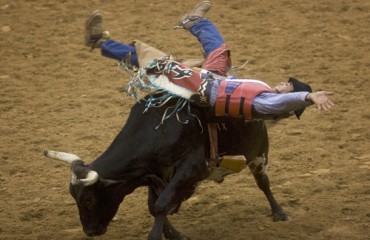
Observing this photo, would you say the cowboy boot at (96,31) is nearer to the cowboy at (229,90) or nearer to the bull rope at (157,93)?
the cowboy at (229,90)

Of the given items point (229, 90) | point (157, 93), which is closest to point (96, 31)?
point (157, 93)

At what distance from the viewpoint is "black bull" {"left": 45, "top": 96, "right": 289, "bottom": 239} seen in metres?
5.24

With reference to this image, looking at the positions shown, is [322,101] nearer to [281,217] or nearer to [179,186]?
[179,186]

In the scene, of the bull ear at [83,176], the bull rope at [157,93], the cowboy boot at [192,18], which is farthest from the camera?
the cowboy boot at [192,18]

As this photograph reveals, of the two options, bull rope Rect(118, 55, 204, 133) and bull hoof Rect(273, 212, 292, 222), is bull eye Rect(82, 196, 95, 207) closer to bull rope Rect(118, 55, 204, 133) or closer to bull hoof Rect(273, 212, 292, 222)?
bull rope Rect(118, 55, 204, 133)

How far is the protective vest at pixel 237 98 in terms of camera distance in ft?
Answer: 17.4

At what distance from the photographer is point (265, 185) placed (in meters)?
6.37

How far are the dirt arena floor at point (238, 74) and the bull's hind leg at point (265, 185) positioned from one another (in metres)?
0.11

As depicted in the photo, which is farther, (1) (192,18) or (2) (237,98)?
(1) (192,18)

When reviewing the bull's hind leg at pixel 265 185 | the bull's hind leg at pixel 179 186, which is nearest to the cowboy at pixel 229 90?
the bull's hind leg at pixel 179 186

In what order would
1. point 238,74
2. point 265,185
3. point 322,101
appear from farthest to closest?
1. point 238,74
2. point 265,185
3. point 322,101

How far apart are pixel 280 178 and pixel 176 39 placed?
13.3 ft

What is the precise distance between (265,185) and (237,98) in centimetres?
129

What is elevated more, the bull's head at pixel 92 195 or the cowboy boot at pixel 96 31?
the cowboy boot at pixel 96 31
